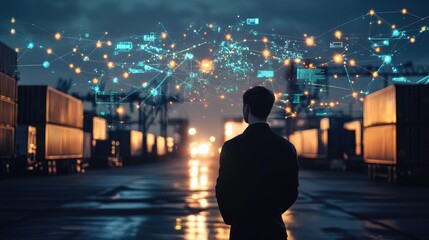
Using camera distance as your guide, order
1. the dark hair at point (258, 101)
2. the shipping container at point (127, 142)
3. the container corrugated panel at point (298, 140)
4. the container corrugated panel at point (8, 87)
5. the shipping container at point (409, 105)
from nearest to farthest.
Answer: the dark hair at point (258, 101)
the shipping container at point (409, 105)
the container corrugated panel at point (8, 87)
the container corrugated panel at point (298, 140)
the shipping container at point (127, 142)

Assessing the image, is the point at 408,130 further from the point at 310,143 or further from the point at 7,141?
the point at 310,143

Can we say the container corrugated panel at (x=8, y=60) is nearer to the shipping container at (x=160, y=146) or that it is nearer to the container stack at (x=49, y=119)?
the container stack at (x=49, y=119)

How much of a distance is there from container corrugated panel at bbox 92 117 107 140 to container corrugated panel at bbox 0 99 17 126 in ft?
107

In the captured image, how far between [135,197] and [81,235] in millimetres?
12559

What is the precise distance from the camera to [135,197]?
1080 inches

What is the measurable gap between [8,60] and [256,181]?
3926 centimetres

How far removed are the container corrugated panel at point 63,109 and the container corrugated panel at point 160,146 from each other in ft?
205

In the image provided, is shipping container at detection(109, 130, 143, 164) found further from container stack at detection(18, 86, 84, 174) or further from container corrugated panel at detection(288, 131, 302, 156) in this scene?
container stack at detection(18, 86, 84, 174)

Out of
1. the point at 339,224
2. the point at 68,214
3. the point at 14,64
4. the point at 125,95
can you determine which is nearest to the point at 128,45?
the point at 14,64

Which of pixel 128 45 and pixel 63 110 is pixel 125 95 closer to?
pixel 63 110

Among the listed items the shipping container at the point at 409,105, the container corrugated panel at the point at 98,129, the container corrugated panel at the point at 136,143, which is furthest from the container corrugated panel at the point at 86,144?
the shipping container at the point at 409,105

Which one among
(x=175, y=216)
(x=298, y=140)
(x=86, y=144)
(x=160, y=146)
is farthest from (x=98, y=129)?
(x=175, y=216)

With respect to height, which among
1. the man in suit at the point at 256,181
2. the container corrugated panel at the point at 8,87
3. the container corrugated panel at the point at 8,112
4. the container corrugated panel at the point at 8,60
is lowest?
the man in suit at the point at 256,181

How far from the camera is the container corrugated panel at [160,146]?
403 ft
